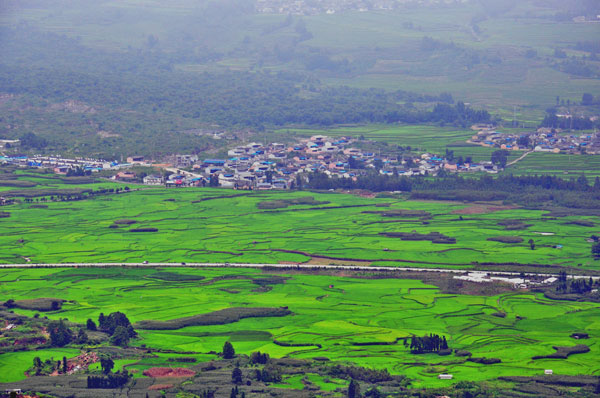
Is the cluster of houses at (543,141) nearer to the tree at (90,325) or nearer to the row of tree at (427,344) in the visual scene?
the row of tree at (427,344)

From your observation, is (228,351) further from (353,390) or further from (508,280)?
(508,280)

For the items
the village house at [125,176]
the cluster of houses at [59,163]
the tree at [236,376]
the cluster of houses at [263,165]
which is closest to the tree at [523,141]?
the cluster of houses at [263,165]

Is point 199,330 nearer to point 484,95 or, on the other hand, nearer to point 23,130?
point 23,130

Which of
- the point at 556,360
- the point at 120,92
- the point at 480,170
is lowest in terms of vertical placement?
the point at 556,360

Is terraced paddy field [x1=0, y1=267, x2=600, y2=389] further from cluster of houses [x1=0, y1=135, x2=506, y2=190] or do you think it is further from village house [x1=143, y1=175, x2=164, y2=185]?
cluster of houses [x1=0, y1=135, x2=506, y2=190]

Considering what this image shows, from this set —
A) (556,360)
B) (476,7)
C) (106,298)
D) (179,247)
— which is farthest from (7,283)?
(476,7)

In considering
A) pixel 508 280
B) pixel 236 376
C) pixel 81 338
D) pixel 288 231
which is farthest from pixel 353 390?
pixel 288 231
